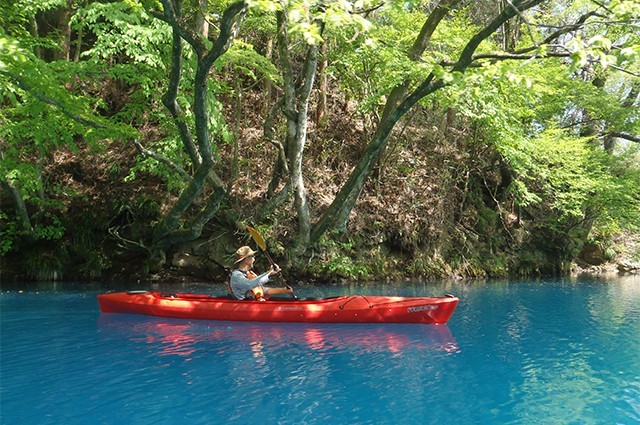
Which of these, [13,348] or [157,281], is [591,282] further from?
[13,348]

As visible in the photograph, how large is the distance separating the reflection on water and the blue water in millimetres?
29

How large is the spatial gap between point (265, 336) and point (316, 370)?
2.12 meters

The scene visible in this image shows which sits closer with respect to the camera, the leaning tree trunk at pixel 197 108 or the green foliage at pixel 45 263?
the leaning tree trunk at pixel 197 108

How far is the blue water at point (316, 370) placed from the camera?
460 cm

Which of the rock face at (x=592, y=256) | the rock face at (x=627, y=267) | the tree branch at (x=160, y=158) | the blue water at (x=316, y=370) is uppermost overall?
the tree branch at (x=160, y=158)

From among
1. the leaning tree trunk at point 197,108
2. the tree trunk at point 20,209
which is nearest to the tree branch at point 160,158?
the leaning tree trunk at point 197,108

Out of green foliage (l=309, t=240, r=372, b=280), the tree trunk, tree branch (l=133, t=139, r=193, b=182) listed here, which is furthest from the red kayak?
the tree trunk

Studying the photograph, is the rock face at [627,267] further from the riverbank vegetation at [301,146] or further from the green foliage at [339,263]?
the green foliage at [339,263]

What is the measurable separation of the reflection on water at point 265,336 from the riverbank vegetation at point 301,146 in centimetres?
397

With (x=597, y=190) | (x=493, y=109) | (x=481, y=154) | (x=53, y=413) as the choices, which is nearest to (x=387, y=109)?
(x=493, y=109)

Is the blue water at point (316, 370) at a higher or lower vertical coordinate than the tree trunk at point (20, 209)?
lower

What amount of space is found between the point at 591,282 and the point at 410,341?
1221cm

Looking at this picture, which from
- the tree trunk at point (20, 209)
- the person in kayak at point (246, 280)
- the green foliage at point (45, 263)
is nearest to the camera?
the person in kayak at point (246, 280)

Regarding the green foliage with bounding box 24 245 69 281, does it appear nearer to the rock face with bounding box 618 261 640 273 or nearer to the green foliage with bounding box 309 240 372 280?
the green foliage with bounding box 309 240 372 280
